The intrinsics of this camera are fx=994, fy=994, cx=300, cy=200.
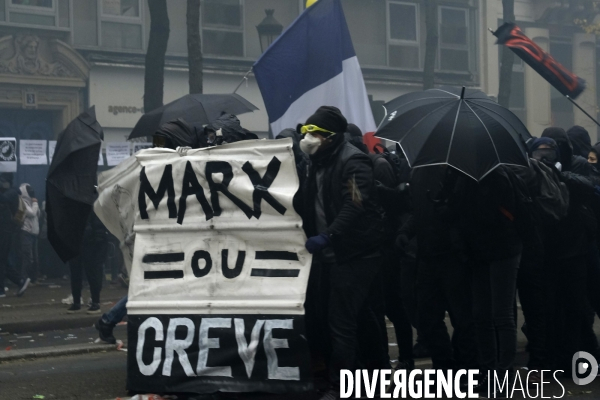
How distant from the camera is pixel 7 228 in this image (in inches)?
560

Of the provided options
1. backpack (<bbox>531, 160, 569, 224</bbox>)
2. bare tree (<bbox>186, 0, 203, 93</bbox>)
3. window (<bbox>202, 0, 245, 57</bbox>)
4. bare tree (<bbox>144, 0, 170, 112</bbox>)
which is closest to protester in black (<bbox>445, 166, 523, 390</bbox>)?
backpack (<bbox>531, 160, 569, 224</bbox>)

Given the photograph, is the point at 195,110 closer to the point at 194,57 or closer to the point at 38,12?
the point at 194,57

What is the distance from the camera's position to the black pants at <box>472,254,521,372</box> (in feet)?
20.6

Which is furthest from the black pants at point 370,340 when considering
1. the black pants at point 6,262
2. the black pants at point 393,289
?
the black pants at point 6,262

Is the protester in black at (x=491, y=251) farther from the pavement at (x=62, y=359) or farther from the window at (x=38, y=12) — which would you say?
the window at (x=38, y=12)

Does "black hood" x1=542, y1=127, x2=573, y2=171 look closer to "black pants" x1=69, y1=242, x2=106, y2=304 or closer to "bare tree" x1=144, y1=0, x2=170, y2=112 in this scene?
"black pants" x1=69, y1=242, x2=106, y2=304

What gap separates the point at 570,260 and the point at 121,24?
17.5 m

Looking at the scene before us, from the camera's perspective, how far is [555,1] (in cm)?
3161

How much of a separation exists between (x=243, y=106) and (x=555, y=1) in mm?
23706

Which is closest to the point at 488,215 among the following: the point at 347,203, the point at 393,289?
the point at 347,203

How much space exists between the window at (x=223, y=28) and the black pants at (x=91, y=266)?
1340 centimetres

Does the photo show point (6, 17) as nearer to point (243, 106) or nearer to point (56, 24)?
point (56, 24)

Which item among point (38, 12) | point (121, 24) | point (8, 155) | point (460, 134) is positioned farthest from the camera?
point (121, 24)

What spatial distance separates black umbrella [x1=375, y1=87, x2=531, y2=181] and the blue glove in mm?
706
